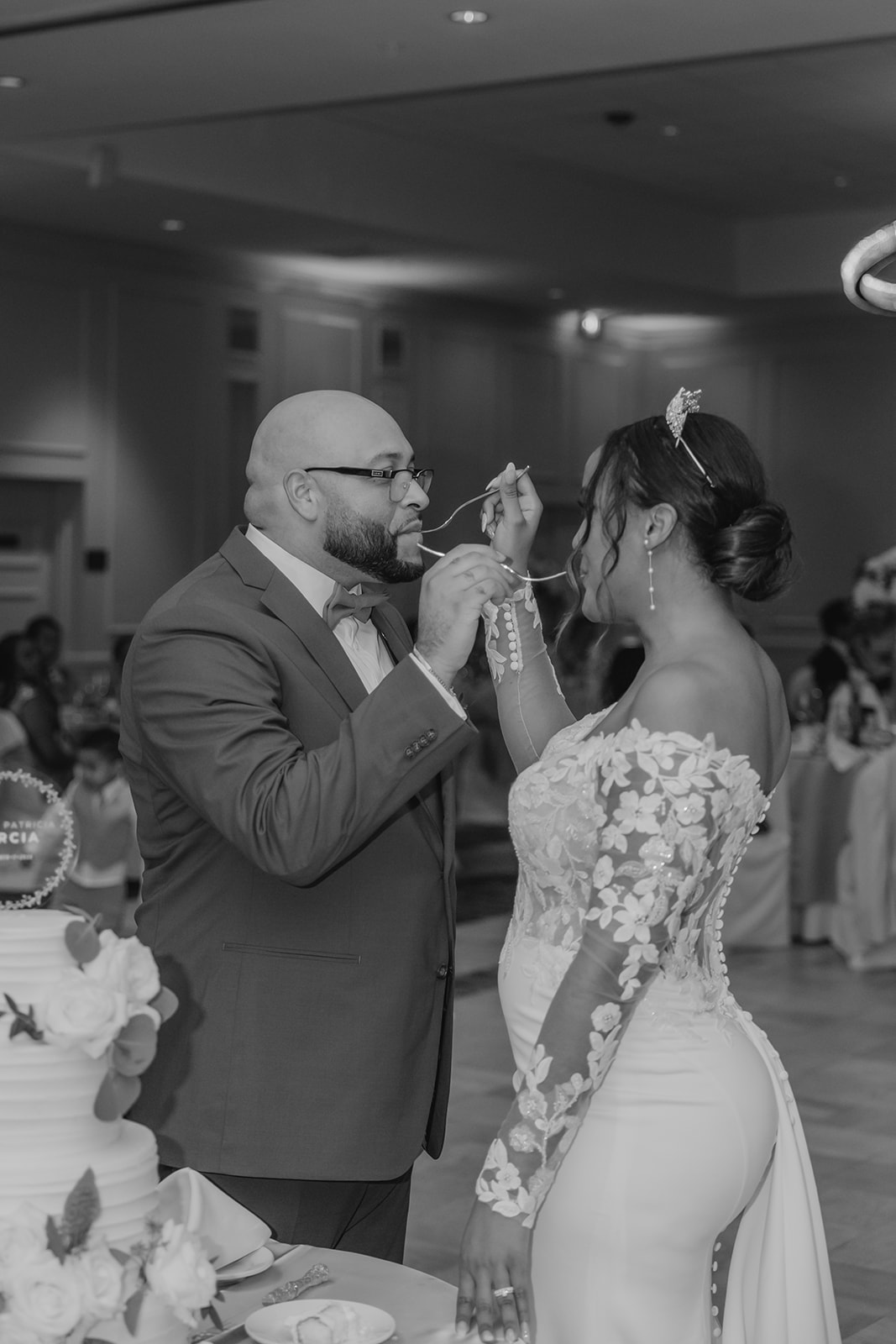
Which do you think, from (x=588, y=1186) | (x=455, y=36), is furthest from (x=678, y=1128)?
(x=455, y=36)

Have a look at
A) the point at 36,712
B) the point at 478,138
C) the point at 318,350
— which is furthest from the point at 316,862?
the point at 318,350

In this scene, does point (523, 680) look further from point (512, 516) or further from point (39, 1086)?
point (39, 1086)

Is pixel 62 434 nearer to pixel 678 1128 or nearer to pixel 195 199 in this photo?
pixel 195 199

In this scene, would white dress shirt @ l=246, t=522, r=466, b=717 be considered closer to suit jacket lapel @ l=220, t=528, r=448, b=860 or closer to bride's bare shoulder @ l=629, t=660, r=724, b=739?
suit jacket lapel @ l=220, t=528, r=448, b=860

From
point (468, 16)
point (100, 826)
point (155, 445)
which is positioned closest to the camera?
point (468, 16)

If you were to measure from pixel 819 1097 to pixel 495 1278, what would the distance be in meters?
3.79

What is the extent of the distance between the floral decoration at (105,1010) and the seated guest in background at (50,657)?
6.26 m

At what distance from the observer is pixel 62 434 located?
A: 1041 centimetres

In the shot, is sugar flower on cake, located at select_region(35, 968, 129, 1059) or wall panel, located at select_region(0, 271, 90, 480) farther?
wall panel, located at select_region(0, 271, 90, 480)

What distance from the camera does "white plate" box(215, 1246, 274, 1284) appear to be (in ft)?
5.90

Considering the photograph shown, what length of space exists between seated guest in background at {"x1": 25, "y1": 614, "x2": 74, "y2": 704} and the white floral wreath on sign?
582 cm

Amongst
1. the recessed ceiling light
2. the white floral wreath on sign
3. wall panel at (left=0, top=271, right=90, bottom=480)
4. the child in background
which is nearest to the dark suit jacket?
the white floral wreath on sign

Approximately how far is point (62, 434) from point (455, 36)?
16.0ft

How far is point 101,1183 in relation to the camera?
136 centimetres
